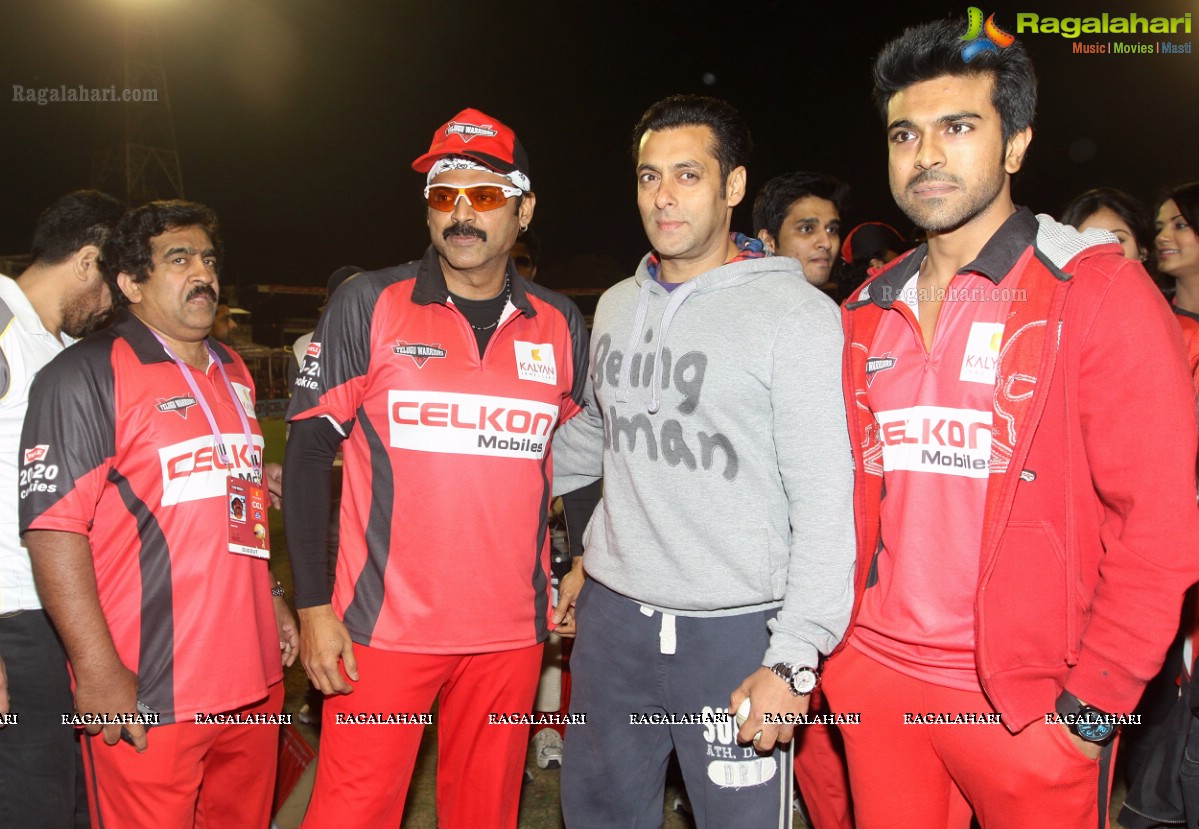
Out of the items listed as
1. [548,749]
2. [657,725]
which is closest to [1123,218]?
[657,725]

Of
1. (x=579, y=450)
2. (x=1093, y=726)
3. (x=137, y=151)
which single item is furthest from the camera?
(x=137, y=151)

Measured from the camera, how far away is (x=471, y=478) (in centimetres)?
260

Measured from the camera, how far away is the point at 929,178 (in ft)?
6.79

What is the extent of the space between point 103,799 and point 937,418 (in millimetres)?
2674

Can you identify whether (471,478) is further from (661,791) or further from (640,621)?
(661,791)

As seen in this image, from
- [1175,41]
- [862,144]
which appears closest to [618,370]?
[1175,41]

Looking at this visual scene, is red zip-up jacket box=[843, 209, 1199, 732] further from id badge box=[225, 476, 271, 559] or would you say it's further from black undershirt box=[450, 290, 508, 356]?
id badge box=[225, 476, 271, 559]

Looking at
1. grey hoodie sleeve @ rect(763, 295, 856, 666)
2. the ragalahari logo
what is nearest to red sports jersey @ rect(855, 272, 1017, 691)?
grey hoodie sleeve @ rect(763, 295, 856, 666)

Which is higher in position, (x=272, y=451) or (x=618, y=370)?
(x=618, y=370)

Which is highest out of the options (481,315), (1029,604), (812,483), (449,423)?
(481,315)

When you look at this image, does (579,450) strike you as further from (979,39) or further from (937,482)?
(979,39)

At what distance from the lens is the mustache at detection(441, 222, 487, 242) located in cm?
273

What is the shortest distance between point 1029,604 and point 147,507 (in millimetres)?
2454

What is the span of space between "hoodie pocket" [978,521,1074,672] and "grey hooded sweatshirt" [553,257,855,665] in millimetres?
349
